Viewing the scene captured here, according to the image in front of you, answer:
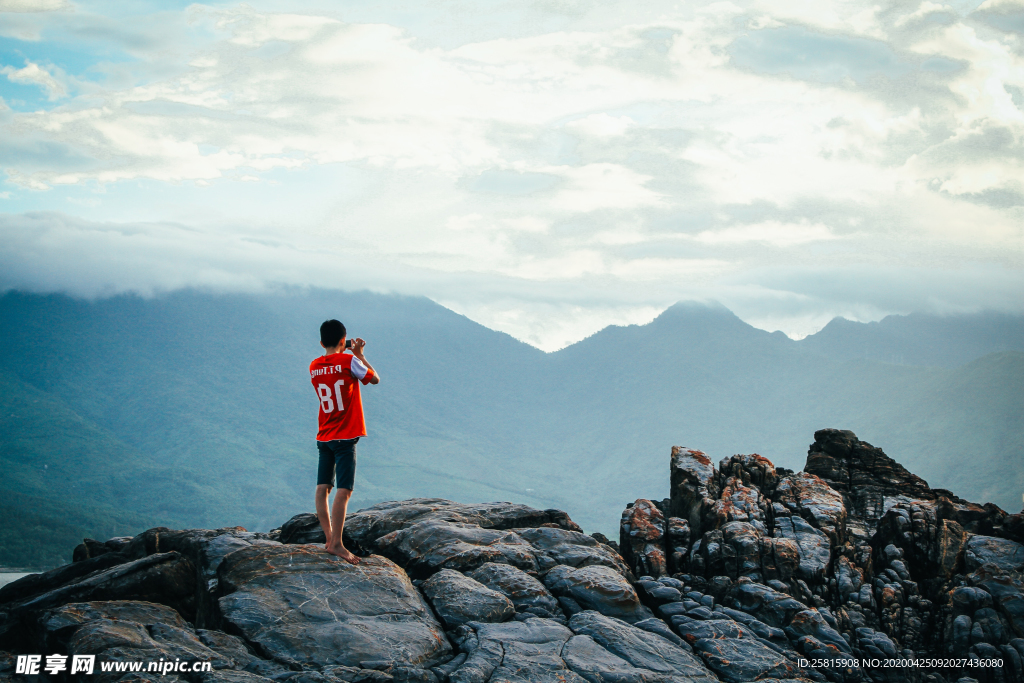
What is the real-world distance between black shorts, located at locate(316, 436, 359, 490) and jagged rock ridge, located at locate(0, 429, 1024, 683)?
7.14ft

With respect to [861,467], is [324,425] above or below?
above

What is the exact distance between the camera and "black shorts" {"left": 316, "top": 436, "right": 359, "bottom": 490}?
1697 cm

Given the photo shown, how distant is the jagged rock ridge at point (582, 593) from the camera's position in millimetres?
15008

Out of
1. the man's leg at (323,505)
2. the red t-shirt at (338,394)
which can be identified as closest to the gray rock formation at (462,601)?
the man's leg at (323,505)

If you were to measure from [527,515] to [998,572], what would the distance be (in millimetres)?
14707

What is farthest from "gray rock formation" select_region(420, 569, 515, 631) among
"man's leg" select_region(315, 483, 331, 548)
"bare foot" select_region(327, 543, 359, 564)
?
"man's leg" select_region(315, 483, 331, 548)

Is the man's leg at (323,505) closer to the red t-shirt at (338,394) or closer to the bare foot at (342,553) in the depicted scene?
the bare foot at (342,553)

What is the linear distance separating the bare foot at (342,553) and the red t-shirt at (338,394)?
299 cm

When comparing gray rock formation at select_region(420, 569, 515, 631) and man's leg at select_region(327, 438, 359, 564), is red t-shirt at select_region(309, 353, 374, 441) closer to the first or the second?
man's leg at select_region(327, 438, 359, 564)

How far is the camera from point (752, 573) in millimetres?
21922

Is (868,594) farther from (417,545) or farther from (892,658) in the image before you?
(417,545)

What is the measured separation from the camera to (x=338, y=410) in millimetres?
17016

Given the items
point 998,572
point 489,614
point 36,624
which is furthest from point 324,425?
point 998,572

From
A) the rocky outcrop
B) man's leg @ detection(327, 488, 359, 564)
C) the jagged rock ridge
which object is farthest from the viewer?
the rocky outcrop
